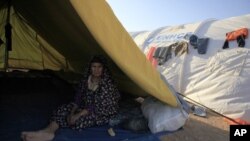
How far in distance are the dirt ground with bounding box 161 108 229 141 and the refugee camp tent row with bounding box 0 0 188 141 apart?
2.50 ft

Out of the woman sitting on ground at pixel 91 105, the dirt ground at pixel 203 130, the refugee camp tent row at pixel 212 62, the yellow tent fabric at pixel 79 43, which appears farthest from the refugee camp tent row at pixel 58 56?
the refugee camp tent row at pixel 212 62

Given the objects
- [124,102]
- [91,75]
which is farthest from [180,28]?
[91,75]

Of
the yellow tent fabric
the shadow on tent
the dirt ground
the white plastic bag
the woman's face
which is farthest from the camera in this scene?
the dirt ground

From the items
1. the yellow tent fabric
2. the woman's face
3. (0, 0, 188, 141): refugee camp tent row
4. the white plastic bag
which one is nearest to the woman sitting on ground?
the woman's face

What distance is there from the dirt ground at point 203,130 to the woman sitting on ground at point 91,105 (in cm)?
103

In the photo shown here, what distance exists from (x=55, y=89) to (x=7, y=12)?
7.29 feet

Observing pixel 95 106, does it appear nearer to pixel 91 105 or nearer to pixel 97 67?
pixel 91 105

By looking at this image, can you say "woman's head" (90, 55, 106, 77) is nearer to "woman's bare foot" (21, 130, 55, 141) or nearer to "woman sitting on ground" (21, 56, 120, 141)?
"woman sitting on ground" (21, 56, 120, 141)

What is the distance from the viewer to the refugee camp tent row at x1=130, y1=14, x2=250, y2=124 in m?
5.14

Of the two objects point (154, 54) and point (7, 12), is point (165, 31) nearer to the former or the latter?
point (154, 54)

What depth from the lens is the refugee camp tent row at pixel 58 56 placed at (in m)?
2.74

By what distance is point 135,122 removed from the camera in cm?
312

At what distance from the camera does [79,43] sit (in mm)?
4492

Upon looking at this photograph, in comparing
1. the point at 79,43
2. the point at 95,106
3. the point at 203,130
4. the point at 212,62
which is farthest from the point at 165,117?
the point at 212,62
